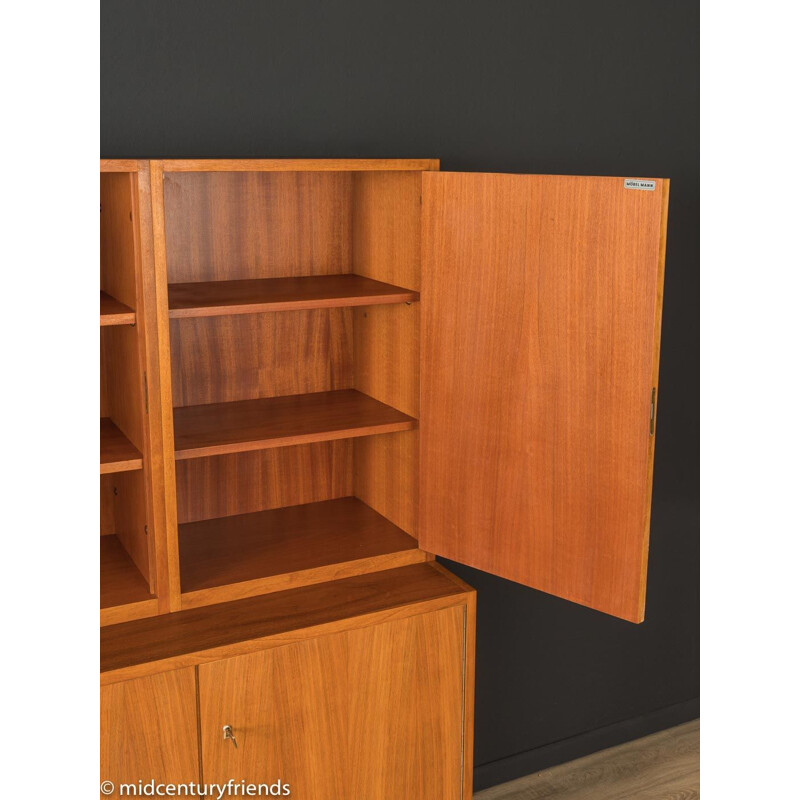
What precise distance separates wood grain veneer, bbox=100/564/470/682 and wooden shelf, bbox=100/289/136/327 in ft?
2.29

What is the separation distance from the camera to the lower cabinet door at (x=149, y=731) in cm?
186

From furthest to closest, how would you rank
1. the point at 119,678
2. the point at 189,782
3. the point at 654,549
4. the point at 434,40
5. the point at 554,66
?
the point at 654,549, the point at 554,66, the point at 434,40, the point at 189,782, the point at 119,678

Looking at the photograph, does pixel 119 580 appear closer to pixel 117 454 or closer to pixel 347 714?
pixel 117 454

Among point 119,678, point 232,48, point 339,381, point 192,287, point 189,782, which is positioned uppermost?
point 232,48

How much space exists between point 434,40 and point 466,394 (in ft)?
3.35

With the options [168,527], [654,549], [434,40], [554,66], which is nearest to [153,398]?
[168,527]

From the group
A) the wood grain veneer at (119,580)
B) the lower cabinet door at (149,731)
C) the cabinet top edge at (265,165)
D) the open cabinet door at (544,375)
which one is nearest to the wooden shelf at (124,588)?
the wood grain veneer at (119,580)

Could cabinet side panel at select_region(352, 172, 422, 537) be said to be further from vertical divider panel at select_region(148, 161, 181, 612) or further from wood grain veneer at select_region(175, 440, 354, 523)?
vertical divider panel at select_region(148, 161, 181, 612)

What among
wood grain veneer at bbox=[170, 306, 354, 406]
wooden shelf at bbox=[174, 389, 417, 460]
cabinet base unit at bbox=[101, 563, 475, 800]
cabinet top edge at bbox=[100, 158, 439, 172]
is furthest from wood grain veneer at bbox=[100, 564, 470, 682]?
cabinet top edge at bbox=[100, 158, 439, 172]

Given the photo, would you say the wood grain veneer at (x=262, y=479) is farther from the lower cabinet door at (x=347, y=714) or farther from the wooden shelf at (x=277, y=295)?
the lower cabinet door at (x=347, y=714)

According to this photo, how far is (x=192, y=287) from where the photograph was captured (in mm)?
2186

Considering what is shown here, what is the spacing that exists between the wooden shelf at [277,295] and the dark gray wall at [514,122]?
33 centimetres

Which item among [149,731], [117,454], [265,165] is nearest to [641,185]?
[265,165]

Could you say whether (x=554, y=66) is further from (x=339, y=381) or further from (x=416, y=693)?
(x=416, y=693)
